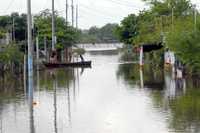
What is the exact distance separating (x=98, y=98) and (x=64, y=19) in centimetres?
5961

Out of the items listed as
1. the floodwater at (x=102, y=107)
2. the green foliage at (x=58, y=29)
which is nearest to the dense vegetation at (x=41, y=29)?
the green foliage at (x=58, y=29)

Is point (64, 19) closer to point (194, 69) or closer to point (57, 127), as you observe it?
point (194, 69)

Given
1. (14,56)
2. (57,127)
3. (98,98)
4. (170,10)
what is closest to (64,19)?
(170,10)

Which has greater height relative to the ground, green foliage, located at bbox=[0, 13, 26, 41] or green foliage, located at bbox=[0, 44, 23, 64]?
green foliage, located at bbox=[0, 13, 26, 41]

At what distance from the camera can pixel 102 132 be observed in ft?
72.8

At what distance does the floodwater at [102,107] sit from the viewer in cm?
2345

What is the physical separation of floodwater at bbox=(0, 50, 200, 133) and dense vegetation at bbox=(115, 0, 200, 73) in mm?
2070

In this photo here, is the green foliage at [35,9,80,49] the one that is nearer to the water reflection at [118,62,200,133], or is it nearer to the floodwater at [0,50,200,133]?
the water reflection at [118,62,200,133]

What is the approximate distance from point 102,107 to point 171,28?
108ft

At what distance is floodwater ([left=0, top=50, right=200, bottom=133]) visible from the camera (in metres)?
23.5

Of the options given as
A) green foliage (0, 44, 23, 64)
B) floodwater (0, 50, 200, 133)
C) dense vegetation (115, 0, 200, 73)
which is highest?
dense vegetation (115, 0, 200, 73)

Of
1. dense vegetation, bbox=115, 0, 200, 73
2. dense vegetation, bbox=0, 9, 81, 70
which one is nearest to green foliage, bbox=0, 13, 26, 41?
dense vegetation, bbox=0, 9, 81, 70

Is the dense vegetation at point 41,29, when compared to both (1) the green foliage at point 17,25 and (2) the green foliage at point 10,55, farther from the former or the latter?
(2) the green foliage at point 10,55

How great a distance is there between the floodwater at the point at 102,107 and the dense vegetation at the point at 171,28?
207 centimetres
